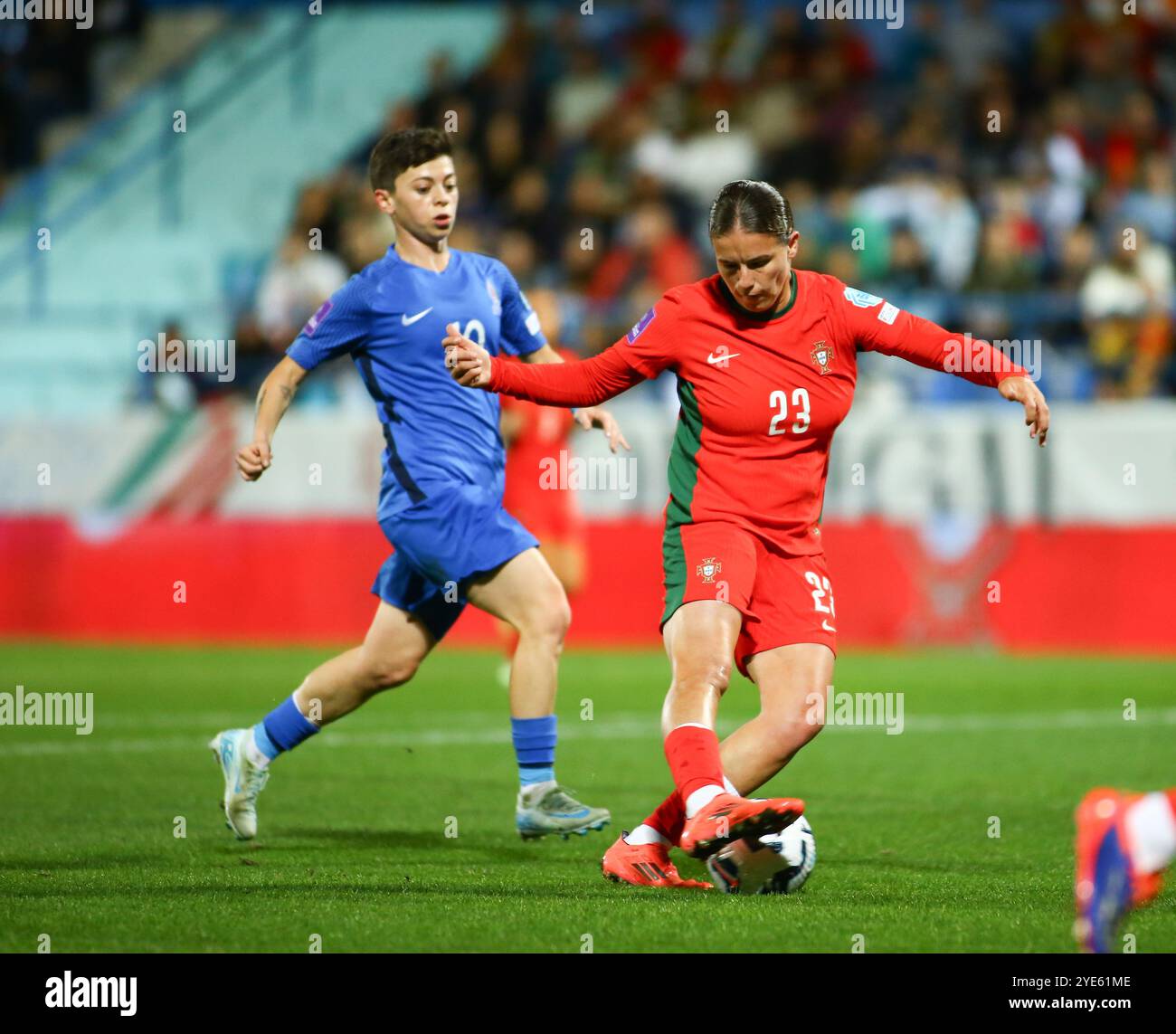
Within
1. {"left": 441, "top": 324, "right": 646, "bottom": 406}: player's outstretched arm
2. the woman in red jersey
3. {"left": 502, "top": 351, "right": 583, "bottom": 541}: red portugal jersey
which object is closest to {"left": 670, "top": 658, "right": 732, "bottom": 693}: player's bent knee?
the woman in red jersey

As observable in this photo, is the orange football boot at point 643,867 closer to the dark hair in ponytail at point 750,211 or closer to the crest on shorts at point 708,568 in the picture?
the crest on shorts at point 708,568

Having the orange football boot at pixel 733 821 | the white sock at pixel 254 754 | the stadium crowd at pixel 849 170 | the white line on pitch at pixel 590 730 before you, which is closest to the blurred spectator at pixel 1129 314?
the stadium crowd at pixel 849 170

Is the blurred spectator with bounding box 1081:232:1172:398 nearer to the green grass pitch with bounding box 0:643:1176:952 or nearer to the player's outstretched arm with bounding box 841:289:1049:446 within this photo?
the green grass pitch with bounding box 0:643:1176:952

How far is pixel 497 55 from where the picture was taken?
21734 mm

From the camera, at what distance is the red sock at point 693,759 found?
5754mm

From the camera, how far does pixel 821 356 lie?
6273mm

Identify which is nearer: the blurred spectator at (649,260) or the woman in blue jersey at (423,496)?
the woman in blue jersey at (423,496)

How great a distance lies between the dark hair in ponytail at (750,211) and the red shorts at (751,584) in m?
1.00

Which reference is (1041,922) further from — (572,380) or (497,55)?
(497,55)

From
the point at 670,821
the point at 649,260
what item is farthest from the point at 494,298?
the point at 649,260

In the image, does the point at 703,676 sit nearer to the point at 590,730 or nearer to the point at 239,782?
the point at 239,782
